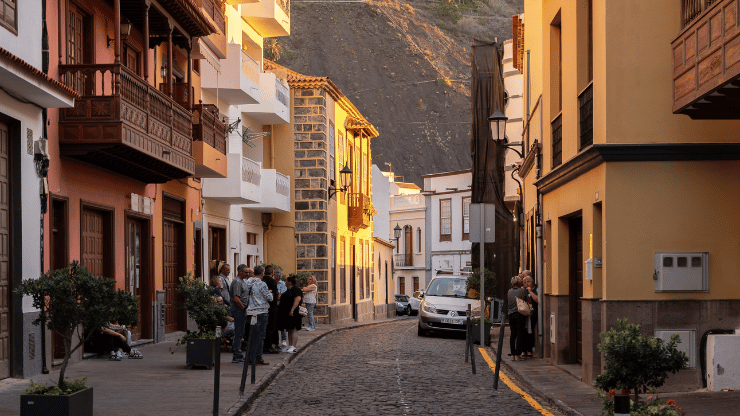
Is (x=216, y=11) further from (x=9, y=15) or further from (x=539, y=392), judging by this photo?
(x=539, y=392)

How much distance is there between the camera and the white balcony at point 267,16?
32.0 metres

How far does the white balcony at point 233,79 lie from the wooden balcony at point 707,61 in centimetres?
1635

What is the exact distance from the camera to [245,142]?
98.9 ft

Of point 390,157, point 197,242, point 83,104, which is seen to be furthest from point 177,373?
point 390,157

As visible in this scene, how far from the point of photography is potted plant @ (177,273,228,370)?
15.7m

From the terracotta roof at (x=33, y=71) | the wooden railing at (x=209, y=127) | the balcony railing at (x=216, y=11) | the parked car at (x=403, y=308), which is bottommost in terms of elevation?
the parked car at (x=403, y=308)

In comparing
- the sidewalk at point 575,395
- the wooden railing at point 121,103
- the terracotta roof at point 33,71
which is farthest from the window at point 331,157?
the terracotta roof at point 33,71

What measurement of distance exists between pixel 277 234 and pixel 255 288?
1866 centimetres

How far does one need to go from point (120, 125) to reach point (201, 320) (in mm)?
3344

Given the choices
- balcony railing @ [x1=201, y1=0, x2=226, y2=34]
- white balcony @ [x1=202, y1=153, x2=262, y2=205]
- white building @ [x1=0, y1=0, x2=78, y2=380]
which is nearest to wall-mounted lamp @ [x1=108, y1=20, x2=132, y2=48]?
white building @ [x1=0, y1=0, x2=78, y2=380]

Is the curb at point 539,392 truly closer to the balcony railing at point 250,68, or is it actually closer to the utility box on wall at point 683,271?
the utility box on wall at point 683,271

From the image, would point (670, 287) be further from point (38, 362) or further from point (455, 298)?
point (455, 298)

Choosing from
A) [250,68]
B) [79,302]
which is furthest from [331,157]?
[79,302]

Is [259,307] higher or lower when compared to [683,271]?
lower
